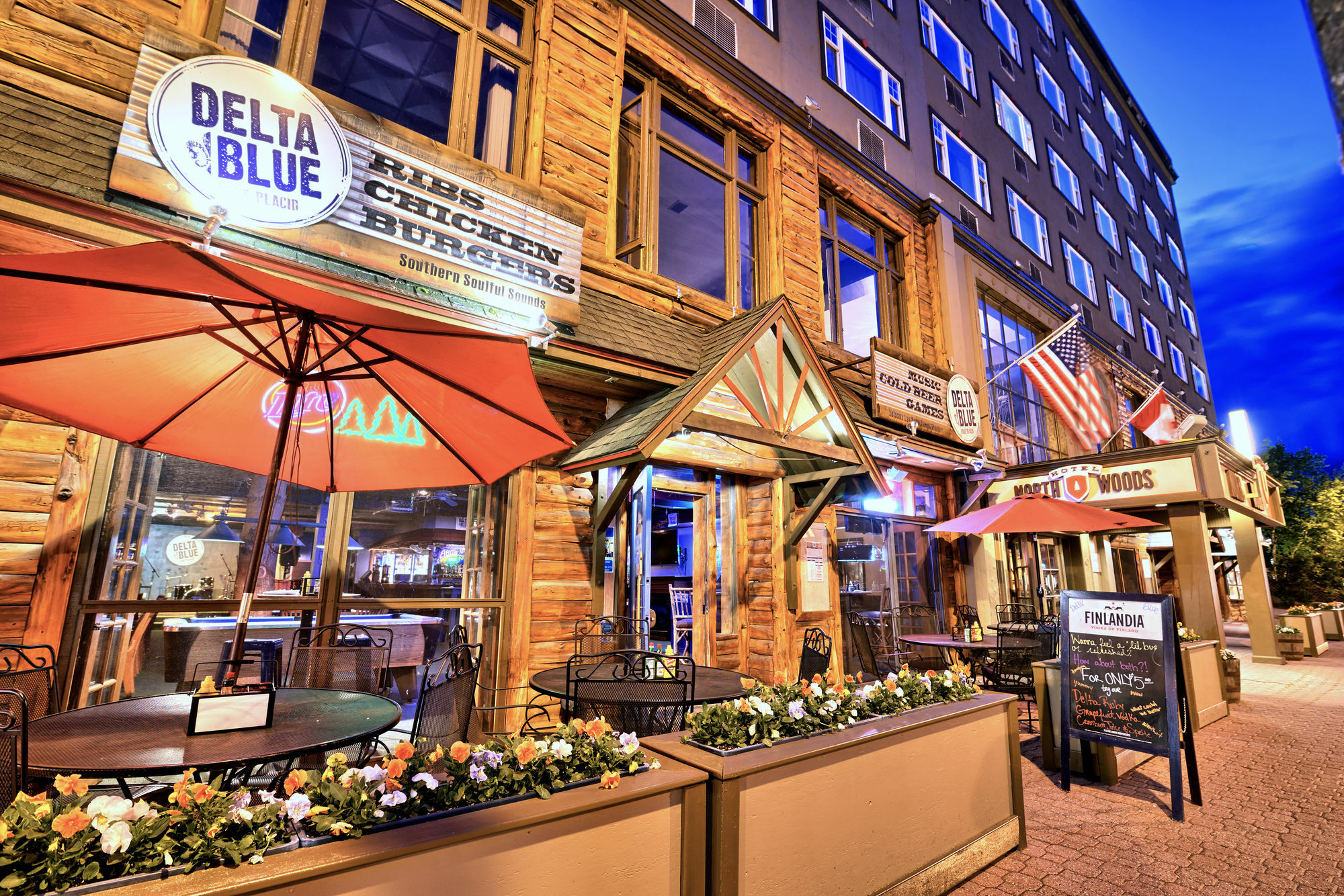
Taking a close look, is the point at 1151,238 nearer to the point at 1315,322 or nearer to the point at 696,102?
the point at 696,102

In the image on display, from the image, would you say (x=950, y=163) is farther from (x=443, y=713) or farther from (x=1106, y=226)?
(x=443, y=713)

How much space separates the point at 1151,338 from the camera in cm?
2358

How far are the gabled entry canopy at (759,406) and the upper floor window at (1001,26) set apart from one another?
15472 mm

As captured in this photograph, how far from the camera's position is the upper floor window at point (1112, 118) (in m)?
24.2

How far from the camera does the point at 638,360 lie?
636cm

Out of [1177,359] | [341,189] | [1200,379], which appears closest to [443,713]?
[341,189]

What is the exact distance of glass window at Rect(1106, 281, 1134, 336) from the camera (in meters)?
20.3

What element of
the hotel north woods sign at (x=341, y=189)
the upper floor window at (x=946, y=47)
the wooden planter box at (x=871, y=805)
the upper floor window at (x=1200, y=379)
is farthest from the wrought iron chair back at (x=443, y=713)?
the upper floor window at (x=1200, y=379)

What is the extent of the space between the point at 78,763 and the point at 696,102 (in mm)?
9093

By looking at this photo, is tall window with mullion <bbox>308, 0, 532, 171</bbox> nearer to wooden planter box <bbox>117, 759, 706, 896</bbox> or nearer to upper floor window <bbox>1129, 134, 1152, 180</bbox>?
wooden planter box <bbox>117, 759, 706, 896</bbox>

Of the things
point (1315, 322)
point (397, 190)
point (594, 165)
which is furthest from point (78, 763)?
point (1315, 322)

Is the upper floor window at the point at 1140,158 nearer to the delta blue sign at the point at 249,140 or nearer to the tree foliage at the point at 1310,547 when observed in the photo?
the tree foliage at the point at 1310,547

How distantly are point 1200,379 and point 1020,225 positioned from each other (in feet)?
64.8

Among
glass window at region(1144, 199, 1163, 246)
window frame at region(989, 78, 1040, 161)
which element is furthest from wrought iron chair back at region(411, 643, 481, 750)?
glass window at region(1144, 199, 1163, 246)
